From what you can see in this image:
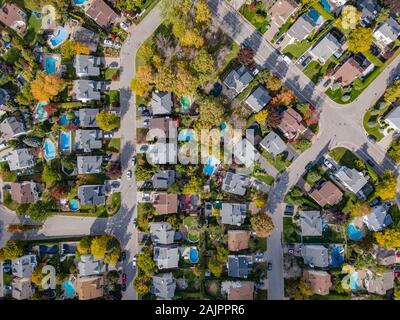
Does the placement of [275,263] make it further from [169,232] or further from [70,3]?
[70,3]

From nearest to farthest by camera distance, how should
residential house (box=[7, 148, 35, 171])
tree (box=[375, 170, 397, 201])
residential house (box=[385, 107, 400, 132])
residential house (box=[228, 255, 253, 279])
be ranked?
tree (box=[375, 170, 397, 201]) → residential house (box=[385, 107, 400, 132]) → residential house (box=[228, 255, 253, 279]) → residential house (box=[7, 148, 35, 171])

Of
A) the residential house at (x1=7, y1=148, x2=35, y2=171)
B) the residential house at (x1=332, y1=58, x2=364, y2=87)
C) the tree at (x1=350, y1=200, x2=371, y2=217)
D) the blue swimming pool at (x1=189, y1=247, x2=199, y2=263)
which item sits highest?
the residential house at (x1=332, y1=58, x2=364, y2=87)

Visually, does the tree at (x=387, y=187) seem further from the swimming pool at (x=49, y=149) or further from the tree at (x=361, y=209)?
the swimming pool at (x=49, y=149)

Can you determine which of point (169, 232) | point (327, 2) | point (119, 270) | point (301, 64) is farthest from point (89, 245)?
point (327, 2)

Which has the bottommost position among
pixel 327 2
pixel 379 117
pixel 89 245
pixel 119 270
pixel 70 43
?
pixel 119 270

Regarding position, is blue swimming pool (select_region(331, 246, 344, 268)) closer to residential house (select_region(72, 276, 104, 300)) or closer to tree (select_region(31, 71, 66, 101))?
residential house (select_region(72, 276, 104, 300))

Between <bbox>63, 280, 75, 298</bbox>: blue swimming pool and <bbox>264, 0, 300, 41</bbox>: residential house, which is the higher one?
<bbox>264, 0, 300, 41</bbox>: residential house

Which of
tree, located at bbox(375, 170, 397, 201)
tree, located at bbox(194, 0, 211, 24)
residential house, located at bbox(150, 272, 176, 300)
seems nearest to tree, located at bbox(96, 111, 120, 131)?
tree, located at bbox(194, 0, 211, 24)

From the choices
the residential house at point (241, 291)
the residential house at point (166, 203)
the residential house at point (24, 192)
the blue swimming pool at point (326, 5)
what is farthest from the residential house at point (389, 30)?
the residential house at point (24, 192)

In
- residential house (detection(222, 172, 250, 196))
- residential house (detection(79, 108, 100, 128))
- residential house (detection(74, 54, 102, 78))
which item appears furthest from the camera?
residential house (detection(79, 108, 100, 128))
